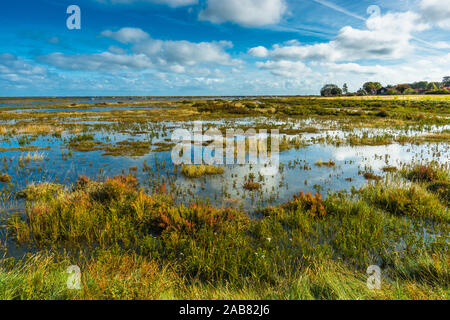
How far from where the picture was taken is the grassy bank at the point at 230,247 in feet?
13.3

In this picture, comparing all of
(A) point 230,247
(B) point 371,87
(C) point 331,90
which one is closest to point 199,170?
(A) point 230,247

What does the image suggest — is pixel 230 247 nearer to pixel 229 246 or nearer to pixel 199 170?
pixel 229 246

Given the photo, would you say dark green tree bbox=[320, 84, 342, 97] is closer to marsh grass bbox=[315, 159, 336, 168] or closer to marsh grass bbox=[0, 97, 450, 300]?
marsh grass bbox=[315, 159, 336, 168]

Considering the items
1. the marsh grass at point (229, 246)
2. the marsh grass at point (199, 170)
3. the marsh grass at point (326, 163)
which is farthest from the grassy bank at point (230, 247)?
the marsh grass at point (326, 163)

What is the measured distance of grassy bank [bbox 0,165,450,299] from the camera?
13.3 feet

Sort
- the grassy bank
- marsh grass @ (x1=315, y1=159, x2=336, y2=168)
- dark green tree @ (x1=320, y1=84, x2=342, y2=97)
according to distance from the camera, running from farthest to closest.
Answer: dark green tree @ (x1=320, y1=84, x2=342, y2=97), marsh grass @ (x1=315, y1=159, x2=336, y2=168), the grassy bank

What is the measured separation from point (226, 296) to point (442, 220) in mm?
7326

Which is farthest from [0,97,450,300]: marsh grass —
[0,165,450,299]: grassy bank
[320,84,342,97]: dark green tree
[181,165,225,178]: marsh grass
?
[320,84,342,97]: dark green tree

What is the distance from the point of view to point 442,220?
707 centimetres

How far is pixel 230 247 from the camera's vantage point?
593cm

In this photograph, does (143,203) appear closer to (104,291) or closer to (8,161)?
(104,291)

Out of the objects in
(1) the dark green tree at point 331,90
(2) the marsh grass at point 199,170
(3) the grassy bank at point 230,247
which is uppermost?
(1) the dark green tree at point 331,90

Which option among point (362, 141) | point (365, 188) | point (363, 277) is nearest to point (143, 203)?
point (363, 277)

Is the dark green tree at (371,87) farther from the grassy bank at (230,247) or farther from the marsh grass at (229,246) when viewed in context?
the grassy bank at (230,247)
